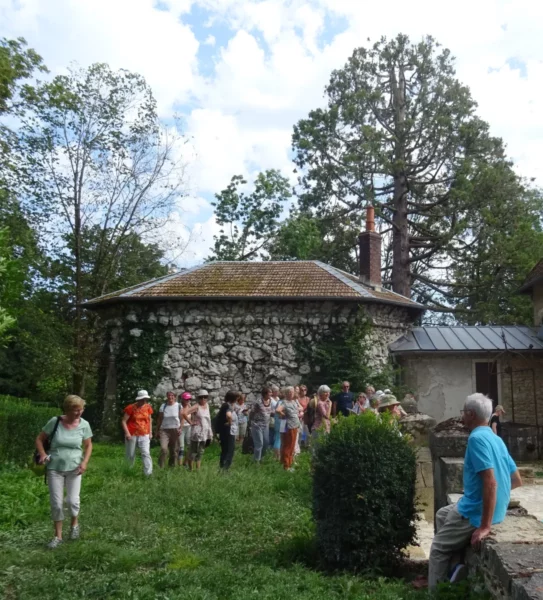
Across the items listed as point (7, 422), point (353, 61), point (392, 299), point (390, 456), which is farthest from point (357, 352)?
point (353, 61)

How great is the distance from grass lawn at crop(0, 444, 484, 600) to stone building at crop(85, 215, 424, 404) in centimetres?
611

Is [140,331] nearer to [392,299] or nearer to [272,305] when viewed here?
[272,305]

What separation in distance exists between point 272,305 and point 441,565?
1167 cm

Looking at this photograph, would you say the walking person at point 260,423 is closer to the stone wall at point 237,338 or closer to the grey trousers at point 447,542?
the stone wall at point 237,338

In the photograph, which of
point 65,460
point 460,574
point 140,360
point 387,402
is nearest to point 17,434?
point 140,360

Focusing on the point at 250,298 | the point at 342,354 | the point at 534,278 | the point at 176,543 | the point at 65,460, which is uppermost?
the point at 534,278

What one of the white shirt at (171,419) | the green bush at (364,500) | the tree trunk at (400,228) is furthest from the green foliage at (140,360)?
the tree trunk at (400,228)

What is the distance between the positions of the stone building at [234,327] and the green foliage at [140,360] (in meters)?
0.03

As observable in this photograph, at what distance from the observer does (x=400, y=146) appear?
2644cm

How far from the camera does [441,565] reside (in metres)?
4.42

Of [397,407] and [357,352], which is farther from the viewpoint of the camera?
[357,352]

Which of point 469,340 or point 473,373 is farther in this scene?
point 469,340

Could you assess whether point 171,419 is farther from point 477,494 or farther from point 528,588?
point 528,588

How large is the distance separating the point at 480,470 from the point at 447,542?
68 centimetres
